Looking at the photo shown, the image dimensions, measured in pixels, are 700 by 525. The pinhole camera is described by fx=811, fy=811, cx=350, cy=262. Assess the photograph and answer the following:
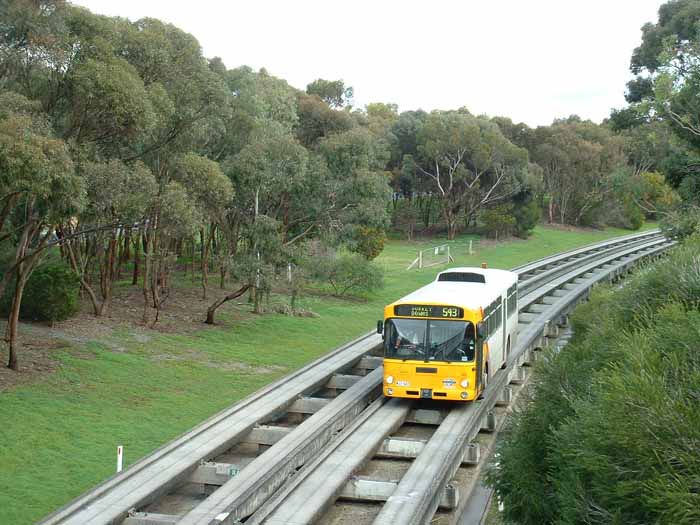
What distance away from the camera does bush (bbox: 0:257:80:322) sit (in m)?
24.3

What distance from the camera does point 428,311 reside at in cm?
1695

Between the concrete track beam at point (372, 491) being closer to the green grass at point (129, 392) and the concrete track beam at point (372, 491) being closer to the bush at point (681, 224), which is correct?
the green grass at point (129, 392)

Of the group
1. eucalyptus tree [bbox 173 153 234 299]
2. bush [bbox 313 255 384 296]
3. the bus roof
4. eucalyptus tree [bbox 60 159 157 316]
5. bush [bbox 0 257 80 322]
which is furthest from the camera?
bush [bbox 313 255 384 296]

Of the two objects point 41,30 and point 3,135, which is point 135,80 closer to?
point 41,30

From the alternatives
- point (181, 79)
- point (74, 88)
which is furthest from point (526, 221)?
point (74, 88)

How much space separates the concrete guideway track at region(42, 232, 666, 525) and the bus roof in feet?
6.97

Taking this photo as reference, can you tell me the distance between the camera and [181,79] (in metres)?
22.3

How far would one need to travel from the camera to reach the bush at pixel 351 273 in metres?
36.6

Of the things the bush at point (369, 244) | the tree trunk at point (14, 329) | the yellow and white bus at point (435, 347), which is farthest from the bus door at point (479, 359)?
the bush at point (369, 244)

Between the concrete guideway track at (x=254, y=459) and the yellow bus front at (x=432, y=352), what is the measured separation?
1.02 metres

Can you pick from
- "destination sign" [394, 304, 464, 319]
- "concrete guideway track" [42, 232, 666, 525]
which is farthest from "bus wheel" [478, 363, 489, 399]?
"destination sign" [394, 304, 464, 319]

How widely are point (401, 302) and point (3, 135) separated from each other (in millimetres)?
8525

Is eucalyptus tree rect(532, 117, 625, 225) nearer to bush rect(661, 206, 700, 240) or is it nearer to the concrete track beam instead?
bush rect(661, 206, 700, 240)

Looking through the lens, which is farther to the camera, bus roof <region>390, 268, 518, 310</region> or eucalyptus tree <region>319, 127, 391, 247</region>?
eucalyptus tree <region>319, 127, 391, 247</region>
